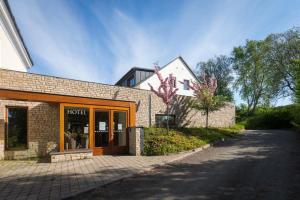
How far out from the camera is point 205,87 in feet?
58.6

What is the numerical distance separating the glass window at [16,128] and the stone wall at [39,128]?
0.23 m

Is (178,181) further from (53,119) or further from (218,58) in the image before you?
(218,58)

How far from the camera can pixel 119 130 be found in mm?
13109

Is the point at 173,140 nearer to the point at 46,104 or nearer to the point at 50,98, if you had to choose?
the point at 50,98

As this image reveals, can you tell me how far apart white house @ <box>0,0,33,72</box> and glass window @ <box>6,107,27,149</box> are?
9.51ft

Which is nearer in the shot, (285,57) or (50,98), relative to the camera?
(50,98)

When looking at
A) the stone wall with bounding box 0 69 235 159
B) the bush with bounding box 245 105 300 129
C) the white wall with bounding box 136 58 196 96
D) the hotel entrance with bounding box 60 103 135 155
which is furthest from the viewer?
the white wall with bounding box 136 58 196 96

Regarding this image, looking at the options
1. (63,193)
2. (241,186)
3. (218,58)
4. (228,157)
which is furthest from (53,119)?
(218,58)

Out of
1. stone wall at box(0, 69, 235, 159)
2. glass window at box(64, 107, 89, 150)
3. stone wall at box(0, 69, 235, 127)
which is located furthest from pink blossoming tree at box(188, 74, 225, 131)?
glass window at box(64, 107, 89, 150)

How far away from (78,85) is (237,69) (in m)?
34.2

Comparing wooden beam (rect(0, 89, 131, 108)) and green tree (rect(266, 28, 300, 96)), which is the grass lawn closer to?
wooden beam (rect(0, 89, 131, 108))

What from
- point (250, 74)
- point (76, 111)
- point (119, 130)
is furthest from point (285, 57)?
point (76, 111)

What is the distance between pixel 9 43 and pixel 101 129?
304 inches

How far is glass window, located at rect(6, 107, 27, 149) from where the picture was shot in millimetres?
11730
